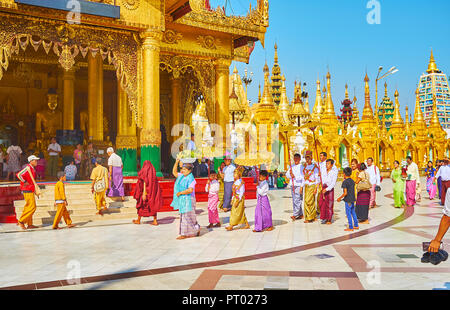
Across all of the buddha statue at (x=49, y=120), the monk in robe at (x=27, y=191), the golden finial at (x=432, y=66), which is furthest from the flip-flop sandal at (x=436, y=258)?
the golden finial at (x=432, y=66)

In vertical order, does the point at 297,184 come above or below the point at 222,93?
below

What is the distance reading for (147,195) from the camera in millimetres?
10688

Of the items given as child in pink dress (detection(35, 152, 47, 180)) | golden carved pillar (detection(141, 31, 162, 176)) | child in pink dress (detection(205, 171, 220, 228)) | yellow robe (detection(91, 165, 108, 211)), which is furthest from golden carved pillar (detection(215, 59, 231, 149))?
child in pink dress (detection(35, 152, 47, 180))

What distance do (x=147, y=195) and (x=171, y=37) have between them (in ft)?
24.7

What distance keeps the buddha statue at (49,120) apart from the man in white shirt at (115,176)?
8315 millimetres

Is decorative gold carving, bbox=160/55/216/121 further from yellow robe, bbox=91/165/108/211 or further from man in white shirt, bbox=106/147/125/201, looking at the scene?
yellow robe, bbox=91/165/108/211

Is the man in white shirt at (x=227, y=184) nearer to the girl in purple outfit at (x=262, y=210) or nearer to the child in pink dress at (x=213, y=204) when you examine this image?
the child in pink dress at (x=213, y=204)

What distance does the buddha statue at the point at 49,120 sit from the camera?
19406 millimetres

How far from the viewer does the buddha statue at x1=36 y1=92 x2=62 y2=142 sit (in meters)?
19.4

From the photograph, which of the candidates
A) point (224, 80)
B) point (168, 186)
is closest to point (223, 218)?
point (168, 186)

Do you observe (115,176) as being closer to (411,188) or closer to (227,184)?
(227,184)

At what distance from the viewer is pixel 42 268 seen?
6.23 meters

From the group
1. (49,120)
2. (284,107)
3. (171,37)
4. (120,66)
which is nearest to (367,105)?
(284,107)
